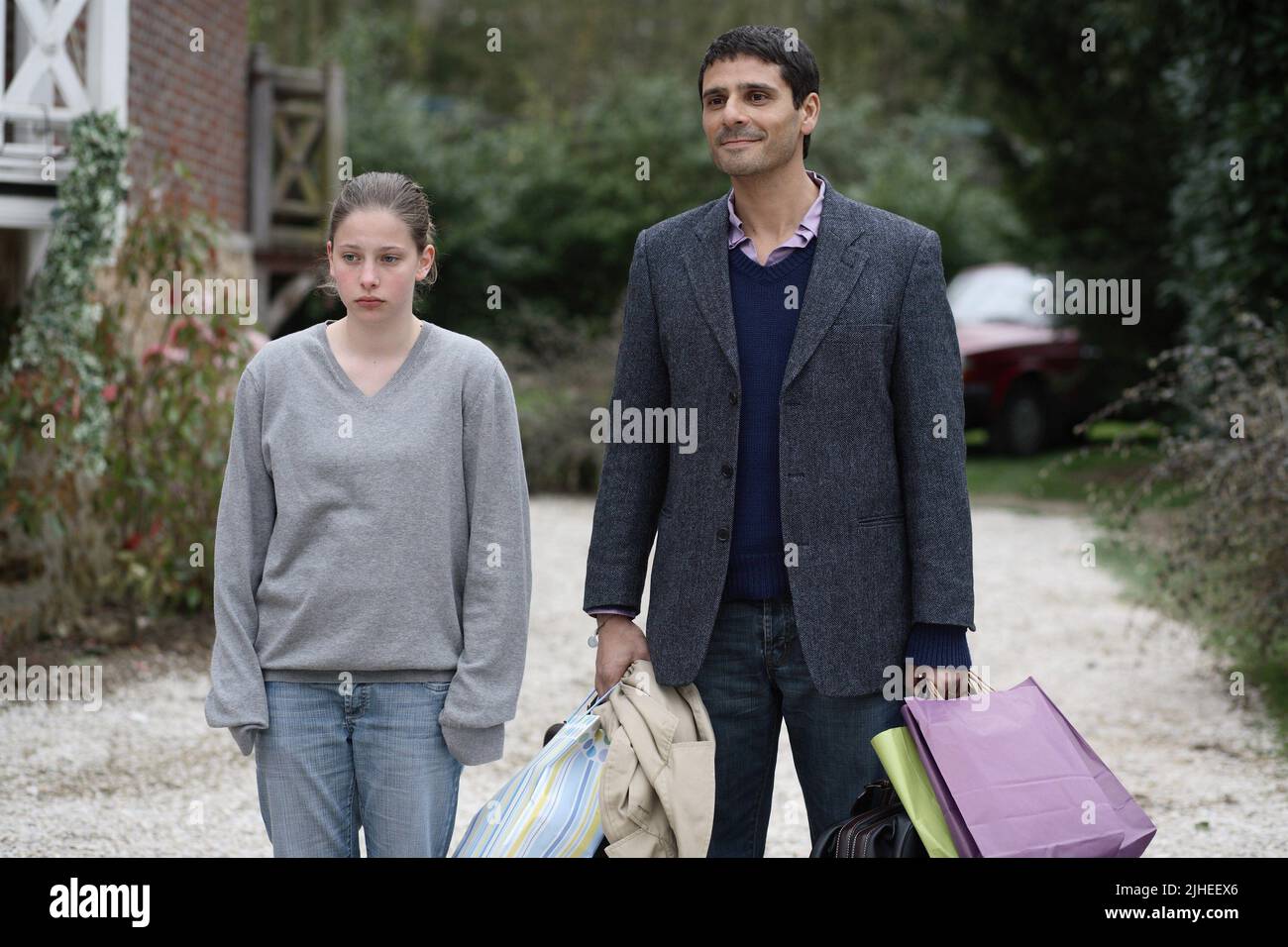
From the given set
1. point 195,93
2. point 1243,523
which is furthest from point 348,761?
point 195,93

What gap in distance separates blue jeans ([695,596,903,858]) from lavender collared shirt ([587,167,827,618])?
22 centimetres

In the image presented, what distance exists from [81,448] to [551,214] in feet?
51.6

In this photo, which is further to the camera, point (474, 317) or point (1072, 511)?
point (474, 317)

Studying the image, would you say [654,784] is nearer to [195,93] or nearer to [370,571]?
[370,571]

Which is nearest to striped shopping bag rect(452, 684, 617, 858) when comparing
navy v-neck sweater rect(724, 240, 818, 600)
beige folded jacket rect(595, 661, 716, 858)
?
beige folded jacket rect(595, 661, 716, 858)

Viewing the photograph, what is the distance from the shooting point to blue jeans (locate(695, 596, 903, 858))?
2895 millimetres

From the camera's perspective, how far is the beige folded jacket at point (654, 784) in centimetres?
276

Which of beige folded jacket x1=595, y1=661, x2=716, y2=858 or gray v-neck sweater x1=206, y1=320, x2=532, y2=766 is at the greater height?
gray v-neck sweater x1=206, y1=320, x2=532, y2=766

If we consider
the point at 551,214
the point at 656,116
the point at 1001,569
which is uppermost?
the point at 656,116

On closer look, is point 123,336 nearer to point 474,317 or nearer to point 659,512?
point 659,512

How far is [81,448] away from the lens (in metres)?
7.23

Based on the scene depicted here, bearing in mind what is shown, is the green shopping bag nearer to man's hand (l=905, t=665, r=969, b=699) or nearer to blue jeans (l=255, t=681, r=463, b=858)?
man's hand (l=905, t=665, r=969, b=699)

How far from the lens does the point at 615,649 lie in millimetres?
2980

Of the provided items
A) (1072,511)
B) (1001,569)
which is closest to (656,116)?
(1072,511)
